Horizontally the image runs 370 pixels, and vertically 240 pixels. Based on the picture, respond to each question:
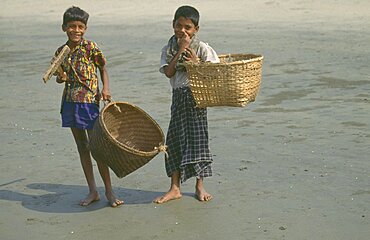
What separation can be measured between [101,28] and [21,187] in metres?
11.8

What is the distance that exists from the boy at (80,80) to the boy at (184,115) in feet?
1.37

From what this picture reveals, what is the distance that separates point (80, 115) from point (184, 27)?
2.84 ft

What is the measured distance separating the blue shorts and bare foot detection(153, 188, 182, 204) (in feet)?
2.12

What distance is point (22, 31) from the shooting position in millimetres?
18203

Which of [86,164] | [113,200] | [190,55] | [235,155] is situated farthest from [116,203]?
[235,155]

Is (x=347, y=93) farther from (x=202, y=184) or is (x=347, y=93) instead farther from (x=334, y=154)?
(x=202, y=184)

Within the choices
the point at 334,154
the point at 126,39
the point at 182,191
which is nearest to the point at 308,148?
the point at 334,154

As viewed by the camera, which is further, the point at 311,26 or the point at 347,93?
the point at 311,26

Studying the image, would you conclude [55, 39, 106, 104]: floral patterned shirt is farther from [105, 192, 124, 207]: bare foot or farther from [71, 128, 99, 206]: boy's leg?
[105, 192, 124, 207]: bare foot

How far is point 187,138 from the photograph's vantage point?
589 cm

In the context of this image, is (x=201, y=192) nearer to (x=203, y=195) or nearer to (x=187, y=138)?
(x=203, y=195)

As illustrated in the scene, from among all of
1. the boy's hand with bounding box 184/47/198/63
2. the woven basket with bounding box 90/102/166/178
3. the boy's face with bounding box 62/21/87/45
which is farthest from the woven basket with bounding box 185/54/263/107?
the boy's face with bounding box 62/21/87/45

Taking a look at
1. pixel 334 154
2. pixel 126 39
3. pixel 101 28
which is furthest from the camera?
pixel 101 28

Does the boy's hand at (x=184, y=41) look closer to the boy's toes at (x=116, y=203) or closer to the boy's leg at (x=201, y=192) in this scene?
the boy's leg at (x=201, y=192)
